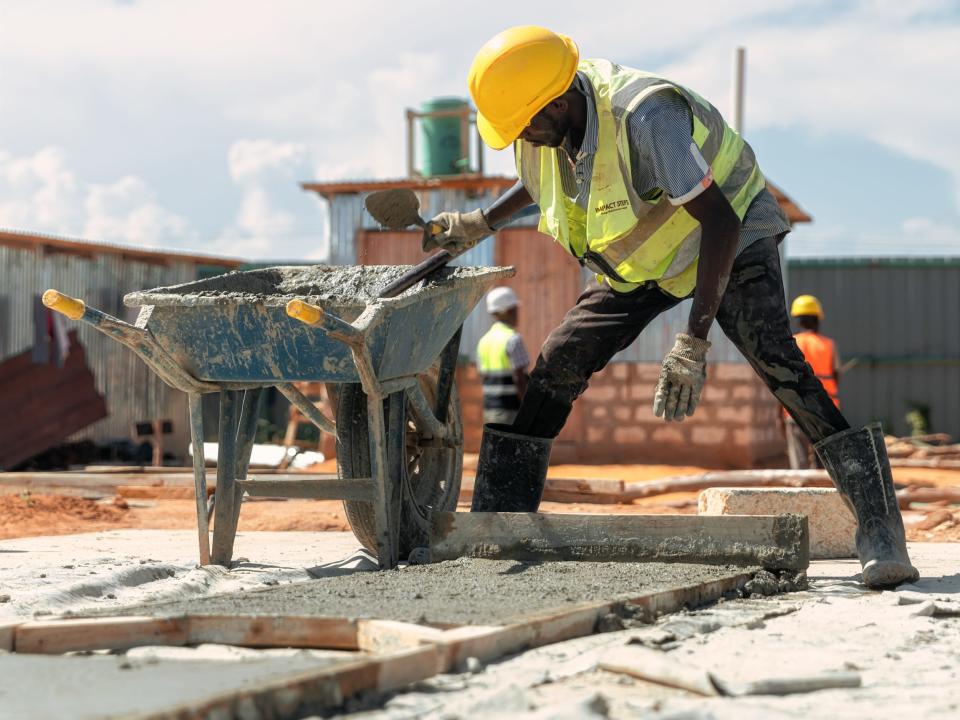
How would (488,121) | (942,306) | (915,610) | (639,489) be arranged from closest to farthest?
(915,610) → (488,121) → (639,489) → (942,306)

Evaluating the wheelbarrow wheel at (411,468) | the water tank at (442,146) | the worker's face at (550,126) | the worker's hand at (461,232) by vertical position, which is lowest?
the wheelbarrow wheel at (411,468)

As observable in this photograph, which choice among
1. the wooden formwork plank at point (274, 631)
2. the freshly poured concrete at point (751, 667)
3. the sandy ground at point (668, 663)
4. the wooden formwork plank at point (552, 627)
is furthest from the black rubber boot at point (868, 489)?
the wooden formwork plank at point (274, 631)

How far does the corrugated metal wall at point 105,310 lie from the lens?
17.1 m

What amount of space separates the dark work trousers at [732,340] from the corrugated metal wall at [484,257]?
9.75 m

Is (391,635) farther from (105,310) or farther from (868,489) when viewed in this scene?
(105,310)

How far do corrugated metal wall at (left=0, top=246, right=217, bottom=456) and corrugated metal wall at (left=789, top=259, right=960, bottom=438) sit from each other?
9.51 meters

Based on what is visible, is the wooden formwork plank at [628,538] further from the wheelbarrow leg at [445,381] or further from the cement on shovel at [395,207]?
the cement on shovel at [395,207]

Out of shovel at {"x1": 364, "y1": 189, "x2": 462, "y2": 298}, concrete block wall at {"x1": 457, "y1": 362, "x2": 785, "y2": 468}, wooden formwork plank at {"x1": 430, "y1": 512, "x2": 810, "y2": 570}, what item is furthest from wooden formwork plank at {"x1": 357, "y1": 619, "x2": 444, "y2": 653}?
concrete block wall at {"x1": 457, "y1": 362, "x2": 785, "y2": 468}

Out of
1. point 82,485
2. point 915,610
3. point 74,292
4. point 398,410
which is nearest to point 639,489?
point 82,485

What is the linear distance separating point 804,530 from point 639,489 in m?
5.51

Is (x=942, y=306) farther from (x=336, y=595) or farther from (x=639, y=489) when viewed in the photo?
(x=336, y=595)

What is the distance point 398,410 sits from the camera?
479cm

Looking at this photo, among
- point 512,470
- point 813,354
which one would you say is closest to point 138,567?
point 512,470

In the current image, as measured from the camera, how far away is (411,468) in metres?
5.59
